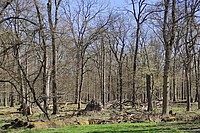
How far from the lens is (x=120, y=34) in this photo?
43.7 meters

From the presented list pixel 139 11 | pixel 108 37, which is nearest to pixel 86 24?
pixel 108 37

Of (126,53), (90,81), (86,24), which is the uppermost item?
(86,24)

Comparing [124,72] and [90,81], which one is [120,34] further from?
[90,81]

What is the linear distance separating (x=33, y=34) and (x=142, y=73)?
20.8 meters

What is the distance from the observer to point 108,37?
43.0 metres

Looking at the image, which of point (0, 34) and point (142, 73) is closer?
point (0, 34)

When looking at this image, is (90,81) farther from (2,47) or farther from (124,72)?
(2,47)

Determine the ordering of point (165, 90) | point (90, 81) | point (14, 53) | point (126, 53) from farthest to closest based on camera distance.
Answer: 1. point (90, 81)
2. point (126, 53)
3. point (165, 90)
4. point (14, 53)

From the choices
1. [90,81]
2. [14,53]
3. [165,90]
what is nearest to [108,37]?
[90,81]

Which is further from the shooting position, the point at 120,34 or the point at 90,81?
the point at 90,81

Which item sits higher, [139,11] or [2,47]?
[139,11]

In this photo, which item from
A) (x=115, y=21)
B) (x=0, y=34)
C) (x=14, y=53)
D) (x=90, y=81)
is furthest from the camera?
(x=90, y=81)

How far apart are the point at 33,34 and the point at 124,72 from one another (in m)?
32.0

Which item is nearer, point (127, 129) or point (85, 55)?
→ point (127, 129)
